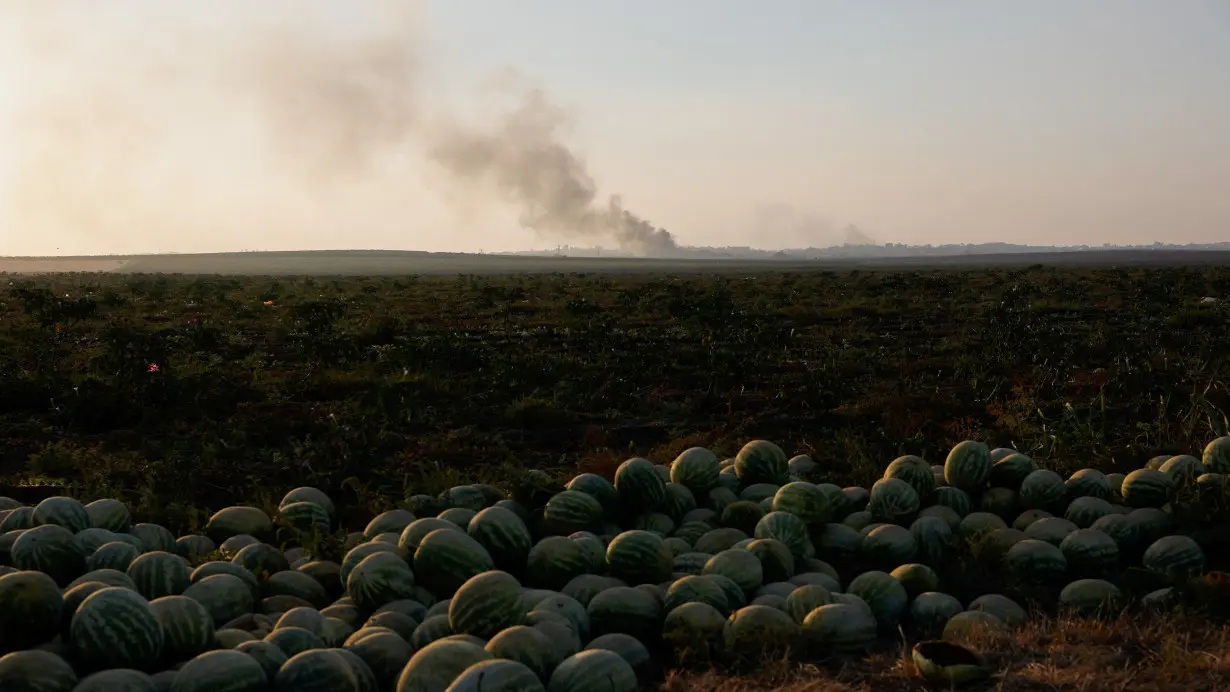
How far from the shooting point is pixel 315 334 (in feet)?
60.3

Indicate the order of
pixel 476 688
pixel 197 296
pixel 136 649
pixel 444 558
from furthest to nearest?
pixel 197 296 < pixel 444 558 < pixel 136 649 < pixel 476 688

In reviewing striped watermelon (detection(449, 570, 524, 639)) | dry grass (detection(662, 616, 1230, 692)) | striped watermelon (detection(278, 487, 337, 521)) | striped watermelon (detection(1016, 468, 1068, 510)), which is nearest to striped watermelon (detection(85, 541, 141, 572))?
striped watermelon (detection(278, 487, 337, 521))

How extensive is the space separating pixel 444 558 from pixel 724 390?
324 inches

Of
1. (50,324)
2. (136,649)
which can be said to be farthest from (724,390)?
(50,324)

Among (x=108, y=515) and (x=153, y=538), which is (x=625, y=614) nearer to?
(x=153, y=538)

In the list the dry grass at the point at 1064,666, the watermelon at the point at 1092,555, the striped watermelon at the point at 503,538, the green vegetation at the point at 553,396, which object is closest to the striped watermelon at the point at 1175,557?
the watermelon at the point at 1092,555

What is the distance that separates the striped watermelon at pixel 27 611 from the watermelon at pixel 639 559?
2785mm

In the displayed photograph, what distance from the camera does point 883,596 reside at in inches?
198

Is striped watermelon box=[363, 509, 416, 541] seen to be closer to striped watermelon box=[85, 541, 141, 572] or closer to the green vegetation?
the green vegetation

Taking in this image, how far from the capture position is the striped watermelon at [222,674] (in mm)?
3709

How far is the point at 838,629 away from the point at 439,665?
1896mm

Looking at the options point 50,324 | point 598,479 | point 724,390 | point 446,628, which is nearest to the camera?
point 446,628

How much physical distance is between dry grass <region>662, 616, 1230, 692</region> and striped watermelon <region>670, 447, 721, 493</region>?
2360 millimetres

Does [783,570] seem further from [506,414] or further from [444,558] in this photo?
[506,414]
